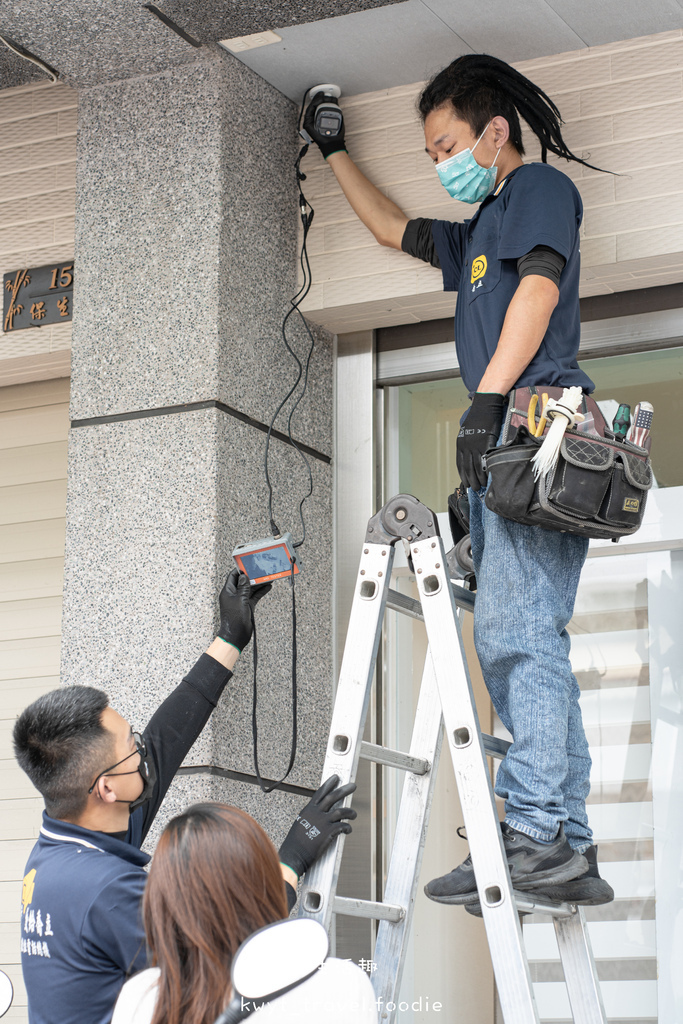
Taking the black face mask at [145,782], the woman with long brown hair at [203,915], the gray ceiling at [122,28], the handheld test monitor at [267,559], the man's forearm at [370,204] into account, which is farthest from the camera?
the man's forearm at [370,204]

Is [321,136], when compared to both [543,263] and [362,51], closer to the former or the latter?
[362,51]

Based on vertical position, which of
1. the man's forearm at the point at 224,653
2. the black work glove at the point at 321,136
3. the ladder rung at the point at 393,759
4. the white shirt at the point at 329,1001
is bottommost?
the white shirt at the point at 329,1001

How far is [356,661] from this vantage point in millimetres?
2928

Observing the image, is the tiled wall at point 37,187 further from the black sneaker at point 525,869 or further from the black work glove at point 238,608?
the black sneaker at point 525,869

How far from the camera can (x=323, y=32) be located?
4113mm

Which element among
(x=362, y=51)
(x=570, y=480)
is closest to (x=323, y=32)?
(x=362, y=51)

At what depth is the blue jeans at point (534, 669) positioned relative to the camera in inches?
111

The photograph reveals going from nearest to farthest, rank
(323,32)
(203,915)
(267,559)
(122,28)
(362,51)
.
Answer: (203,915) → (267,559) → (122,28) → (323,32) → (362,51)

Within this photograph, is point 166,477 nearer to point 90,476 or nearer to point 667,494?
point 90,476

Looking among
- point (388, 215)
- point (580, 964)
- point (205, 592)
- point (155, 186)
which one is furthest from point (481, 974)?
point (155, 186)

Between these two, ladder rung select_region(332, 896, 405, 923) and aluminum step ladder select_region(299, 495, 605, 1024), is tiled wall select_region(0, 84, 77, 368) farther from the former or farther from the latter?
ladder rung select_region(332, 896, 405, 923)

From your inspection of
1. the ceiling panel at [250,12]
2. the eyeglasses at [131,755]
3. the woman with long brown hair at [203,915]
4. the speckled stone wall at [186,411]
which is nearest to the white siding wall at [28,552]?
the speckled stone wall at [186,411]

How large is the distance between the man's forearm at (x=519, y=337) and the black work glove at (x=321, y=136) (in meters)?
1.44

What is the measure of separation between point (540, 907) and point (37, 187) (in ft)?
11.0
